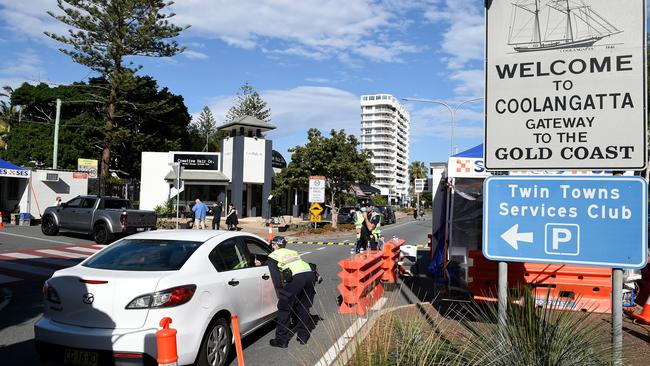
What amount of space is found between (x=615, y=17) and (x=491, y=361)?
2.85 m

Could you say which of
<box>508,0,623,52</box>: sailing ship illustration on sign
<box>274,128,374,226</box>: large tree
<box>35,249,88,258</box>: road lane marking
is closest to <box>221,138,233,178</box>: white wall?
<box>274,128,374,226</box>: large tree

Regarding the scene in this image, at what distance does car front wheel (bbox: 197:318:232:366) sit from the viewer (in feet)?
17.3

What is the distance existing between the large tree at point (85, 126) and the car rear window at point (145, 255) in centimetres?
3700

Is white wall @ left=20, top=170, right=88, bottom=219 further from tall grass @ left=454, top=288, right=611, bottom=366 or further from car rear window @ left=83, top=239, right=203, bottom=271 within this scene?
tall grass @ left=454, top=288, right=611, bottom=366

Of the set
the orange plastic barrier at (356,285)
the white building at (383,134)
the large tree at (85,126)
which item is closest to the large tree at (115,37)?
the large tree at (85,126)

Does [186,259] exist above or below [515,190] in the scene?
below

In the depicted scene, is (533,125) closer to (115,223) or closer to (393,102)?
(115,223)

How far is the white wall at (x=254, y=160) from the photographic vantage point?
3881 cm

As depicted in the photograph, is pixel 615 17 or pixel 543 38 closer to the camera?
pixel 615 17

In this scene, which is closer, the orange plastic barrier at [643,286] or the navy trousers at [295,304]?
the navy trousers at [295,304]

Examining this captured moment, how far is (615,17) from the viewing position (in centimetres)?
421

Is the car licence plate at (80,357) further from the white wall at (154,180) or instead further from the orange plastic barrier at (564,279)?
the white wall at (154,180)

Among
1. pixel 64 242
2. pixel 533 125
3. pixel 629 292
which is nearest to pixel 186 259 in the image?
pixel 533 125

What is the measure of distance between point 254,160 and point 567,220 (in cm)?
3563
